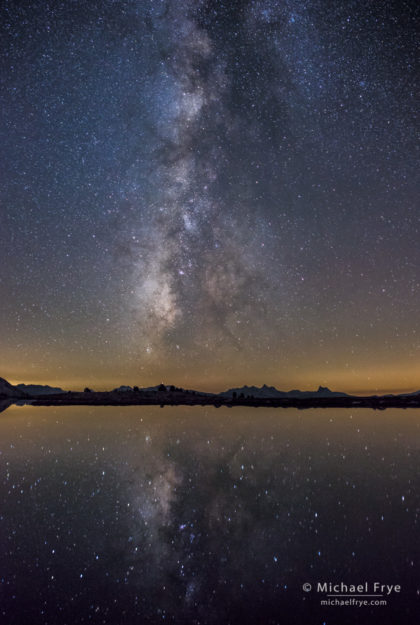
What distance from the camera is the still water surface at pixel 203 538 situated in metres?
5.46

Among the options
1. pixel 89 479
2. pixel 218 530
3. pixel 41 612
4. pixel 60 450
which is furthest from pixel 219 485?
pixel 60 450

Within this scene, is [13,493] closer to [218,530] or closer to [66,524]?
[66,524]

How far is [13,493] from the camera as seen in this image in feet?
34.0

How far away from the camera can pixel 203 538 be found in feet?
25.1

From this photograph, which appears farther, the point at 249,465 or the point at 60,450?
the point at 60,450

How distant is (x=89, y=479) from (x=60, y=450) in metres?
6.06

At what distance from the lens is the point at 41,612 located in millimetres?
5281

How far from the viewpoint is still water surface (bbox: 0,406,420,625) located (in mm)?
5457

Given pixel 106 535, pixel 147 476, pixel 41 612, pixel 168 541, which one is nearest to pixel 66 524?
pixel 106 535

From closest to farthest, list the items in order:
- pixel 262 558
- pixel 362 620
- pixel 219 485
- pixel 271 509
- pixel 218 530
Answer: pixel 362 620, pixel 262 558, pixel 218 530, pixel 271 509, pixel 219 485

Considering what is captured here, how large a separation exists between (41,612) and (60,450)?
1299cm

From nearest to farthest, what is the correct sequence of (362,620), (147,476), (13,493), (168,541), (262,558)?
1. (362,620)
2. (262,558)
3. (168,541)
4. (13,493)
5. (147,476)

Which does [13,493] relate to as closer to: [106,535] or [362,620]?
[106,535]

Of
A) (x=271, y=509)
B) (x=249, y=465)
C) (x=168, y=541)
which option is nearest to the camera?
(x=168, y=541)
